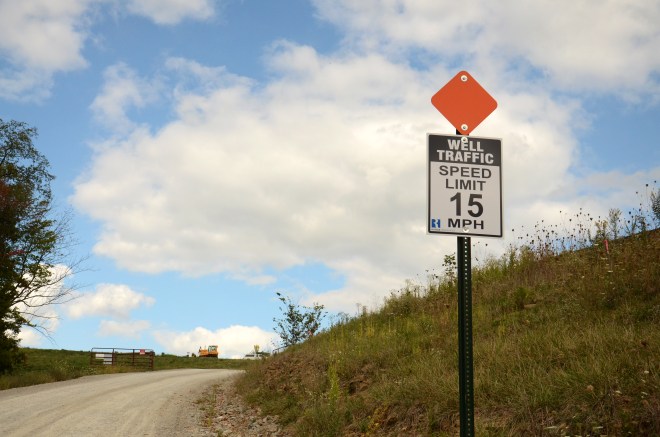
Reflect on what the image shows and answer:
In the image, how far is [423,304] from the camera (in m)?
16.3

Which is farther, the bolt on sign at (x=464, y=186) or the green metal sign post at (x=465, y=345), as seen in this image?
the bolt on sign at (x=464, y=186)

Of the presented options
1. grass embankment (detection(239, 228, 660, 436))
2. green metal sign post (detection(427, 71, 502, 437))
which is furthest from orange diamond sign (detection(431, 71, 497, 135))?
grass embankment (detection(239, 228, 660, 436))

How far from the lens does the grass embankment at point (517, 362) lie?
6.28 m

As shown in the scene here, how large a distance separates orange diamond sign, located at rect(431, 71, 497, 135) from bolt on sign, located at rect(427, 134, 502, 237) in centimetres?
30

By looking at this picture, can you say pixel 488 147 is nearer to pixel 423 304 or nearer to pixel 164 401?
pixel 423 304

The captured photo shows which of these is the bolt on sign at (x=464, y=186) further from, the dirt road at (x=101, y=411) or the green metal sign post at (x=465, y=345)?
the dirt road at (x=101, y=411)

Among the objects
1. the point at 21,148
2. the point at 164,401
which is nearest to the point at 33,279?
the point at 21,148

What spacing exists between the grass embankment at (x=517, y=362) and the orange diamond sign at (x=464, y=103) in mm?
3342

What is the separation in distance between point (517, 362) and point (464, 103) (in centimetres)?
442

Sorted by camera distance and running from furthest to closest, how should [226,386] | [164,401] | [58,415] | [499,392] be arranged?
[226,386] → [164,401] → [58,415] → [499,392]

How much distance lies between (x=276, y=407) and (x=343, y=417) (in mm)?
3592

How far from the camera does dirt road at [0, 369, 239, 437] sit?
11547 mm

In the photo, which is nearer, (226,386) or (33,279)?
(226,386)

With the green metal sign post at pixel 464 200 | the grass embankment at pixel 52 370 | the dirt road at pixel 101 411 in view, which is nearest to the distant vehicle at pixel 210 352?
the grass embankment at pixel 52 370
